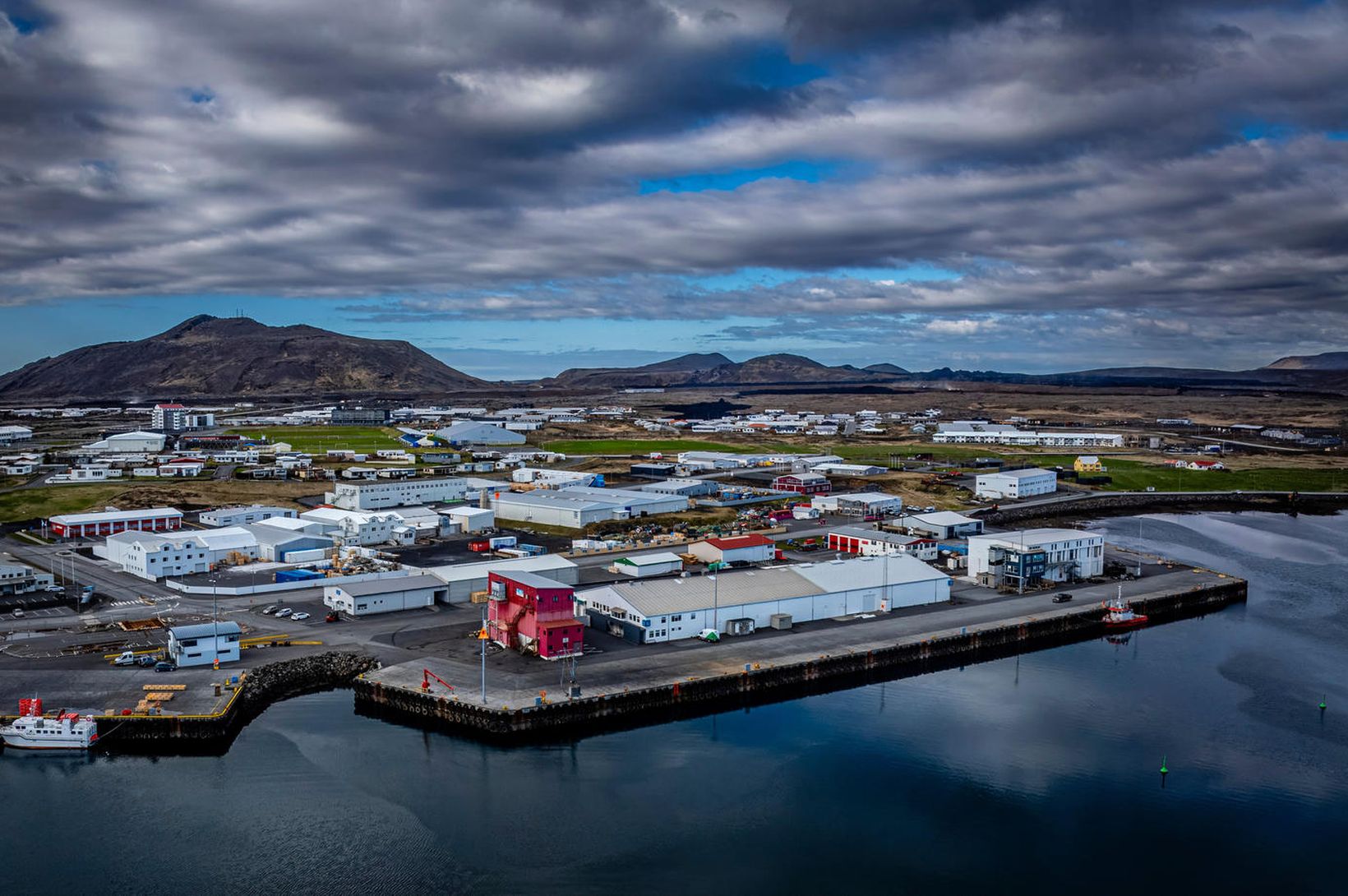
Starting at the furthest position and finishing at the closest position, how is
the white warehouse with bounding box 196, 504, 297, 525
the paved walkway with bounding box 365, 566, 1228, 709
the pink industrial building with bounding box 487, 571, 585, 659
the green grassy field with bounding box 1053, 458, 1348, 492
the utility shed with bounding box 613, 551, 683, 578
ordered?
the green grassy field with bounding box 1053, 458, 1348, 492 → the white warehouse with bounding box 196, 504, 297, 525 → the utility shed with bounding box 613, 551, 683, 578 → the pink industrial building with bounding box 487, 571, 585, 659 → the paved walkway with bounding box 365, 566, 1228, 709

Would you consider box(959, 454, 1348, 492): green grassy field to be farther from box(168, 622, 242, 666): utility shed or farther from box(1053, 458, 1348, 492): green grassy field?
box(168, 622, 242, 666): utility shed

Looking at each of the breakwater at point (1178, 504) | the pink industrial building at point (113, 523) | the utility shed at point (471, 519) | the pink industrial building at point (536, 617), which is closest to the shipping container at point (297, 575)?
the pink industrial building at point (536, 617)

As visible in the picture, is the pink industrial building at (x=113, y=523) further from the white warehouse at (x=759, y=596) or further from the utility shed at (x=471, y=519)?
the white warehouse at (x=759, y=596)

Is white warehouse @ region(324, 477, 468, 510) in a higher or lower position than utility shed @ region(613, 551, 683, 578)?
higher

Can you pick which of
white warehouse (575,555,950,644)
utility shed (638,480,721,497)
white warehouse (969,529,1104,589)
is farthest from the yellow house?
white warehouse (575,555,950,644)

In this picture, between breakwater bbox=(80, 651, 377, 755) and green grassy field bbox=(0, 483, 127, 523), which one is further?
green grassy field bbox=(0, 483, 127, 523)

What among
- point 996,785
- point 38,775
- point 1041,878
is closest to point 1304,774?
point 996,785
